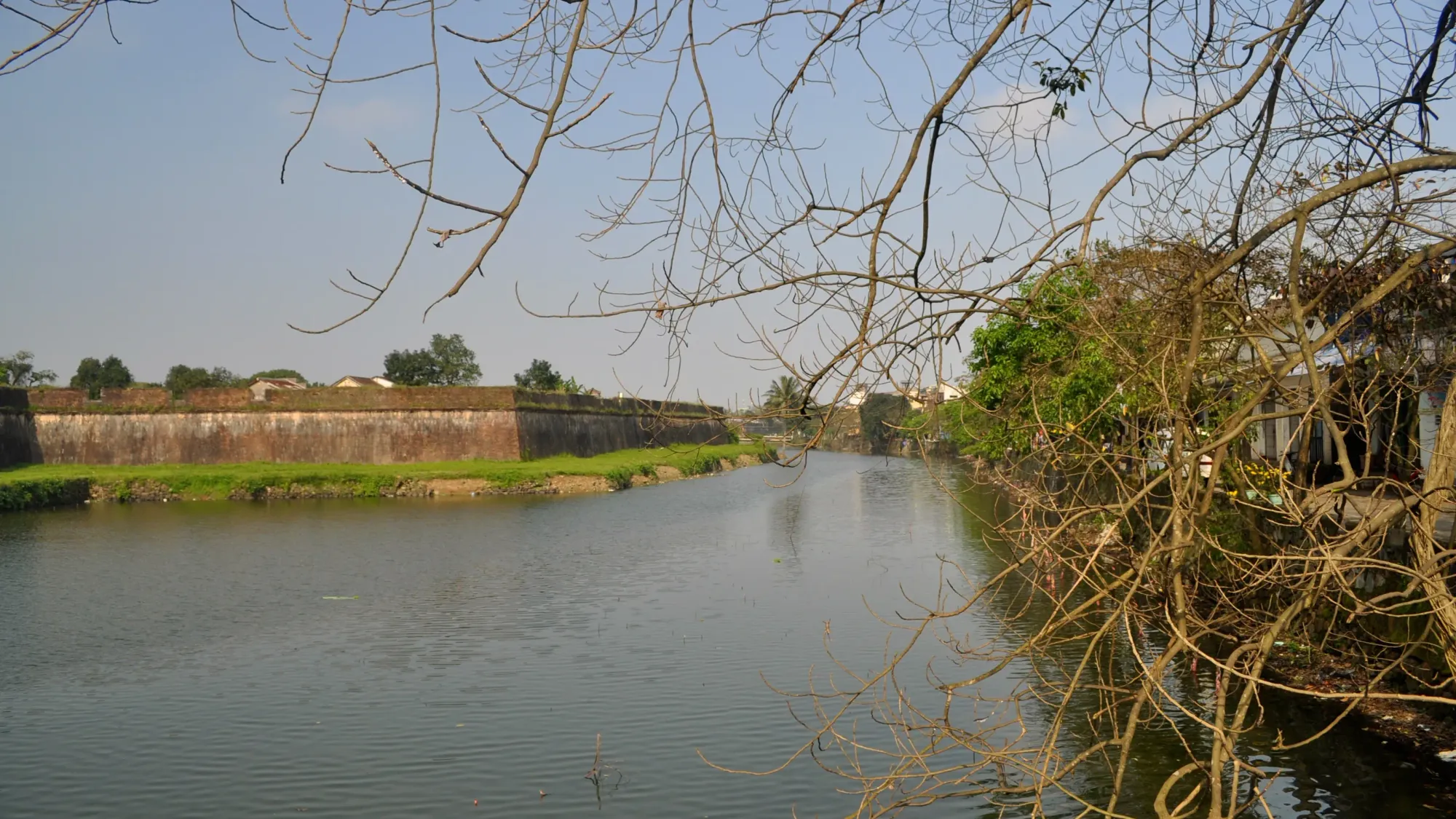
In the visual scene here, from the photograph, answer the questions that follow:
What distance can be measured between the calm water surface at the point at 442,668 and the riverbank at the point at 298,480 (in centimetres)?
1020

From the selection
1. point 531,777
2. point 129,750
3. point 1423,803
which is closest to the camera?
point 1423,803

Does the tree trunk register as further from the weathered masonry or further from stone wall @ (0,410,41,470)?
stone wall @ (0,410,41,470)

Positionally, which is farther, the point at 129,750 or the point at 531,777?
the point at 129,750

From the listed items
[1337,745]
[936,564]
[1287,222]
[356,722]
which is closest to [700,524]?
[936,564]

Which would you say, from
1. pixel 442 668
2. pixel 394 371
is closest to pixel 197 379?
pixel 394 371

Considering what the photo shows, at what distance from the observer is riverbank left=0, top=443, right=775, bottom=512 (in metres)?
34.5

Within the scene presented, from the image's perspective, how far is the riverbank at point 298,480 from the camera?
34.5 m

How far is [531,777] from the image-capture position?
28.5 feet

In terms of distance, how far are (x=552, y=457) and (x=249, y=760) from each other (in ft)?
115

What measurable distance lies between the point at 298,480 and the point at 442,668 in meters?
25.4

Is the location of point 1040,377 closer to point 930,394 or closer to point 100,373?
point 930,394

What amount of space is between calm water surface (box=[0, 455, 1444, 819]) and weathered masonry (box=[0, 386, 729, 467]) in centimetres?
1543

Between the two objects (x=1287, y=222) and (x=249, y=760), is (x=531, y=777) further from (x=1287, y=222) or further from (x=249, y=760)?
(x=1287, y=222)

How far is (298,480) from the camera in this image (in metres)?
35.7
